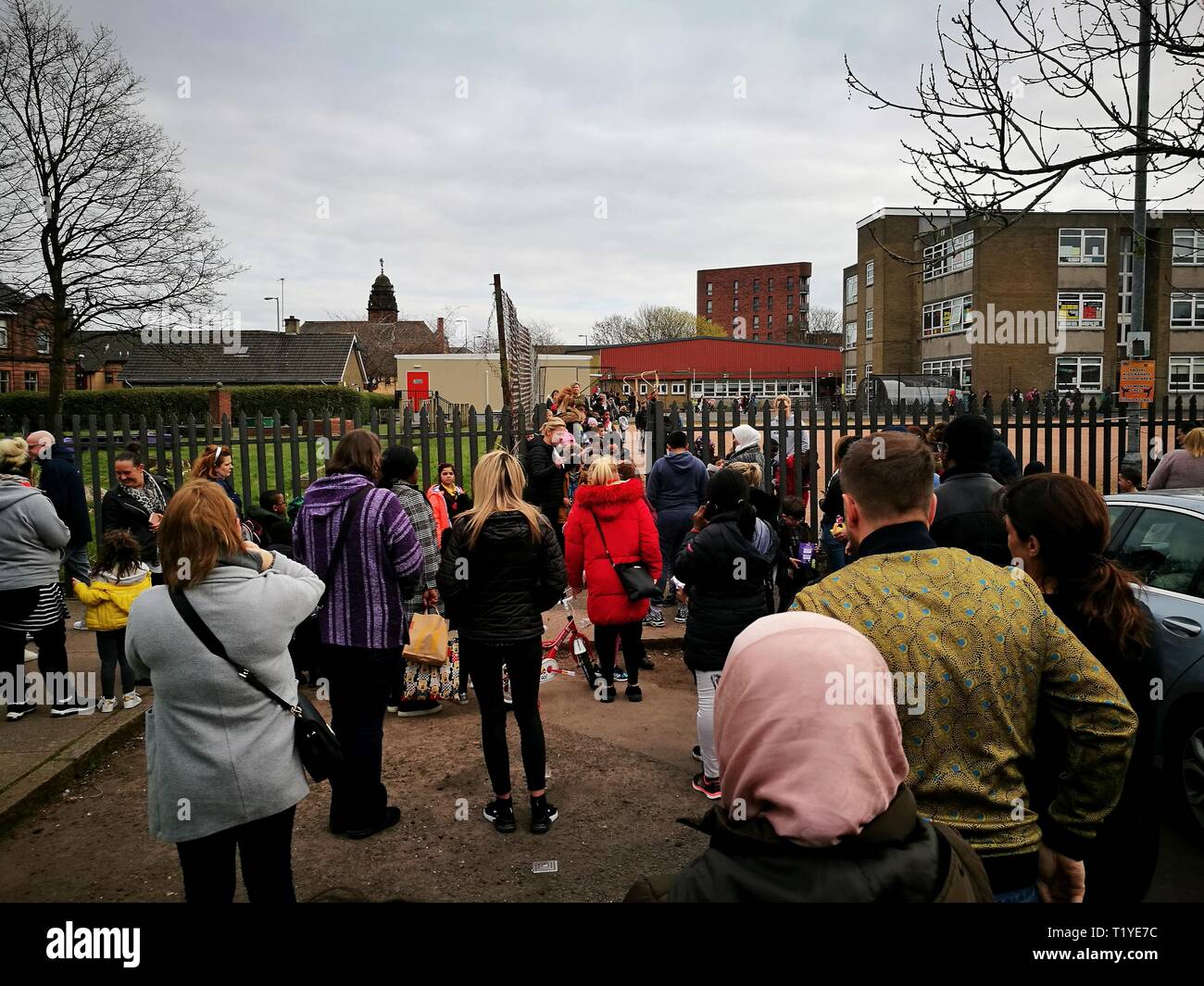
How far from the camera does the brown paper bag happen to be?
6.11 meters

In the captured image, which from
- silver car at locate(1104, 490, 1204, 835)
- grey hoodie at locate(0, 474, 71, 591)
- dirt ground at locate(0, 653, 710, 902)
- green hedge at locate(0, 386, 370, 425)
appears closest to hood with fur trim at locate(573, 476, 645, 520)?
dirt ground at locate(0, 653, 710, 902)

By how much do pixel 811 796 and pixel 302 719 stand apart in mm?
2303

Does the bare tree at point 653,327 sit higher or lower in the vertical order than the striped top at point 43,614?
higher

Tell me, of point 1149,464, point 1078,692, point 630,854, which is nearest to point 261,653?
point 630,854

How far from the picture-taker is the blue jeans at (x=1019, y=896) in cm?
198

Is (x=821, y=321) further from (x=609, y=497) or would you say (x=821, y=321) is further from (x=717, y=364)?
(x=609, y=497)

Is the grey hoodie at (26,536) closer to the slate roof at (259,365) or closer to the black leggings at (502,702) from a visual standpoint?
the black leggings at (502,702)

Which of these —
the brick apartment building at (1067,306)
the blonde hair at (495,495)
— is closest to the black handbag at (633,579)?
the blonde hair at (495,495)

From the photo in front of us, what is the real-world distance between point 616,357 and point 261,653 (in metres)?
59.3

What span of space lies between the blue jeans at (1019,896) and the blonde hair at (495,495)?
2887mm

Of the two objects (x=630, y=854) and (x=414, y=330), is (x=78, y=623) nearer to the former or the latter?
(x=630, y=854)

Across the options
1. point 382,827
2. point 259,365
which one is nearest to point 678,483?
point 382,827

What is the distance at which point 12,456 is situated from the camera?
18.7 feet
